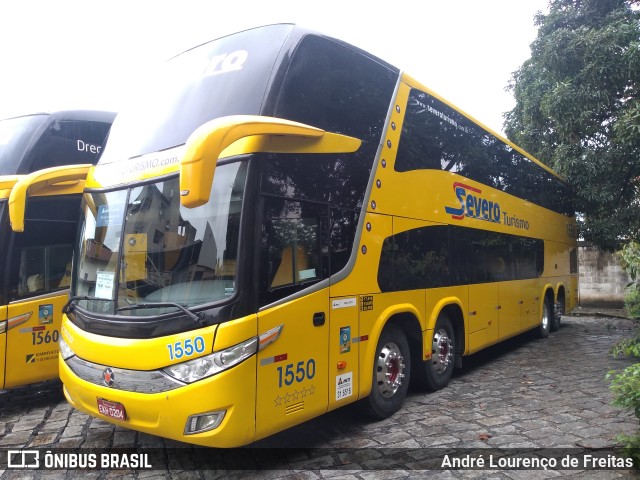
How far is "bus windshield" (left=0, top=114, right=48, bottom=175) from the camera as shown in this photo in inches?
247

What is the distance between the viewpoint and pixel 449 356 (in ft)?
22.2

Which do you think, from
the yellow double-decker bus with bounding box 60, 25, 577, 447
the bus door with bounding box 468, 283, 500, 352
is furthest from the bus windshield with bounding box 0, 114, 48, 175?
the bus door with bounding box 468, 283, 500, 352

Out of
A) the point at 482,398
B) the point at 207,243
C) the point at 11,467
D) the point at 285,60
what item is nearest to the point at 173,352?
Result: the point at 207,243

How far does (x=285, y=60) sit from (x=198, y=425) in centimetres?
309

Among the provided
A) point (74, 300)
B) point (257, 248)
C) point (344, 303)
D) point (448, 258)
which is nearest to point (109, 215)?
point (74, 300)

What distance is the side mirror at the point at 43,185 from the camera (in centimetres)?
497

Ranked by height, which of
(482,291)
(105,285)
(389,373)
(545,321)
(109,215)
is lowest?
(545,321)

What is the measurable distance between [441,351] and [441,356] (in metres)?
0.07

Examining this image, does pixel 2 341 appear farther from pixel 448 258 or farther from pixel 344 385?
pixel 448 258

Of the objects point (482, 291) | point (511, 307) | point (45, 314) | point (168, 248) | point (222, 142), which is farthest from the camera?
point (511, 307)

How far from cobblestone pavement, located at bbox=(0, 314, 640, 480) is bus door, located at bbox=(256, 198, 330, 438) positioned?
0.58 meters

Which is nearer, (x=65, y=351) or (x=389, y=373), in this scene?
(x=65, y=351)

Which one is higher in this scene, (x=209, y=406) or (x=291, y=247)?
(x=291, y=247)

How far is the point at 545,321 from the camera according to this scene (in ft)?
36.8
